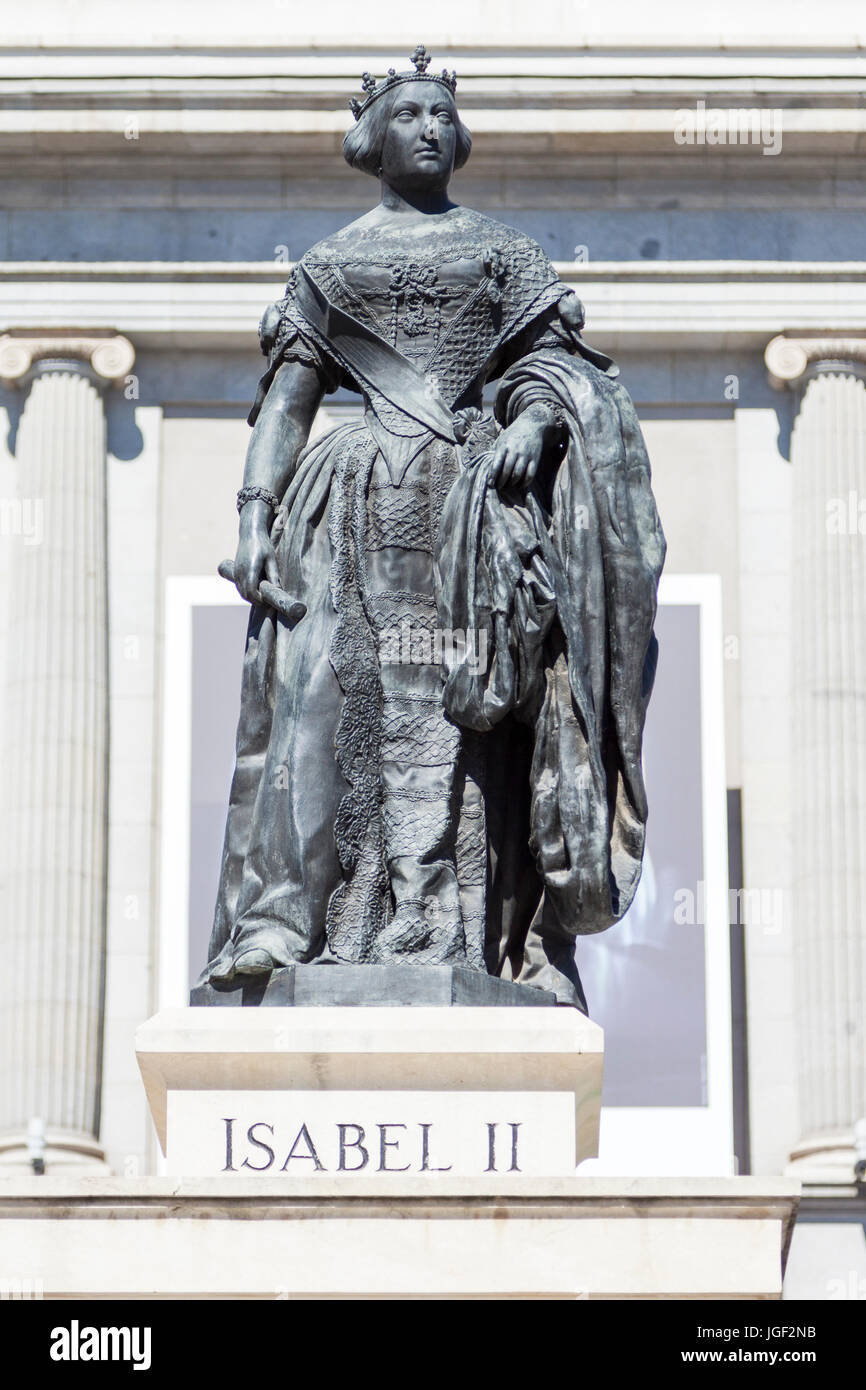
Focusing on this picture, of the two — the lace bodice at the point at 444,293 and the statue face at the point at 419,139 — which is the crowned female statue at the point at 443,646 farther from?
the statue face at the point at 419,139

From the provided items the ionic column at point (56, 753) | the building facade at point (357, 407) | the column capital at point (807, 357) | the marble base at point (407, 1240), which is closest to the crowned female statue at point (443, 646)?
the marble base at point (407, 1240)

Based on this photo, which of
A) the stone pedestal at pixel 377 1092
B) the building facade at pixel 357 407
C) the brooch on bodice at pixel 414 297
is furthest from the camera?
the building facade at pixel 357 407

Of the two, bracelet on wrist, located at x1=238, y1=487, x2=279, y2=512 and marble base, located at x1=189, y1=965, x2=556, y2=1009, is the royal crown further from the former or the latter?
marble base, located at x1=189, y1=965, x2=556, y2=1009

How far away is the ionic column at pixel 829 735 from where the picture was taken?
29906 millimetres

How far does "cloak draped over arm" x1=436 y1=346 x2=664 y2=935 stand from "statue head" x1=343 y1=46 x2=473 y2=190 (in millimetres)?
1064

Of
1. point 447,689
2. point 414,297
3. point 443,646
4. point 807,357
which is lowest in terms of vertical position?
point 447,689

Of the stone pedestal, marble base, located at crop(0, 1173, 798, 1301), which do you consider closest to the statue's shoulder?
the stone pedestal

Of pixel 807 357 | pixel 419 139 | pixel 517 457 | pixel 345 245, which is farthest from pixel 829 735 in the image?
pixel 517 457

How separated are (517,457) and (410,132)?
5.20 ft

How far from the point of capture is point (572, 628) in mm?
11812

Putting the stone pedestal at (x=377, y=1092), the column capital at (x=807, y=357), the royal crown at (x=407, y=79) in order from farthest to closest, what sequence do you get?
the column capital at (x=807, y=357) < the royal crown at (x=407, y=79) < the stone pedestal at (x=377, y=1092)

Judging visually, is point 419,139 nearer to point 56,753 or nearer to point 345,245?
point 345,245
